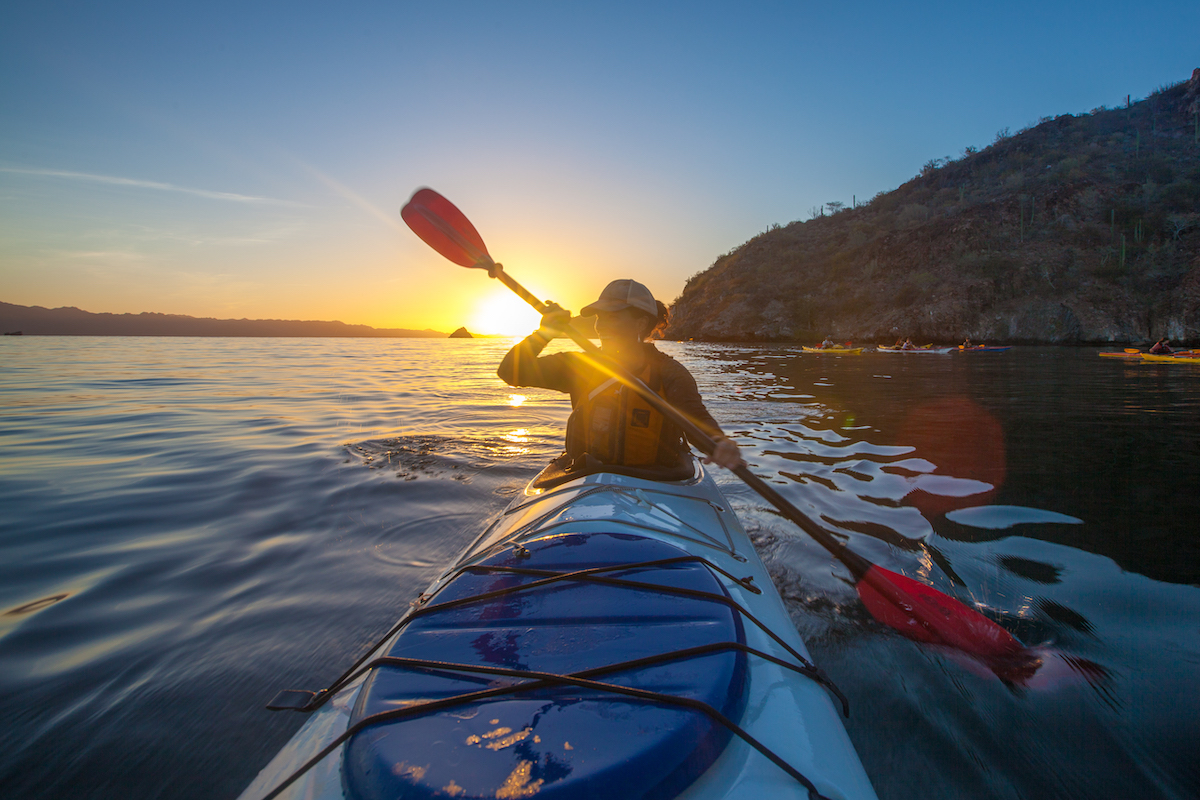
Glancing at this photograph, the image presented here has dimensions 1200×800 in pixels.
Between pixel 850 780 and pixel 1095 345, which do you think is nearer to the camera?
pixel 850 780

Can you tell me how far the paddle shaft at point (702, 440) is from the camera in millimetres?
2445

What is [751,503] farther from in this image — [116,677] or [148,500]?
[148,500]

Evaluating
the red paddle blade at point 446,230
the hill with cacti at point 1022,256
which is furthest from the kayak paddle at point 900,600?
the hill with cacti at point 1022,256

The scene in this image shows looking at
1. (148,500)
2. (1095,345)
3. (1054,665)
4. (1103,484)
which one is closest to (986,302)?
(1095,345)

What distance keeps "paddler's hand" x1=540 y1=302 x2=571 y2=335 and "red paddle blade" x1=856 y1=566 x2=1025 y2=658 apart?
2293 mm

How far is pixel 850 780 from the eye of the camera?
3.69 feet

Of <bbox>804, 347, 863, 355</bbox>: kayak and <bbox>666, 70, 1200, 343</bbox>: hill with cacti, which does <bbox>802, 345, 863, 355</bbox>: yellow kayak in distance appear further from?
<bbox>666, 70, 1200, 343</bbox>: hill with cacti

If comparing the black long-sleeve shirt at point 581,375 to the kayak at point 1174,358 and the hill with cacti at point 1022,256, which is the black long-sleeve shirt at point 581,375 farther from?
the hill with cacti at point 1022,256

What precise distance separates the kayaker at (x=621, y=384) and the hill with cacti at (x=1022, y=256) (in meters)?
44.7

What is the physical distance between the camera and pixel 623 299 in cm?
298

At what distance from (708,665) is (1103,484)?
5869 mm

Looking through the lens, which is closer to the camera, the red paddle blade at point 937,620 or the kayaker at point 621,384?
the red paddle blade at point 937,620

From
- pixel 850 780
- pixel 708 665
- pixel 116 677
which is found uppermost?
pixel 708 665

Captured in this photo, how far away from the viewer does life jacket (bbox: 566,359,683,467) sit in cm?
290
